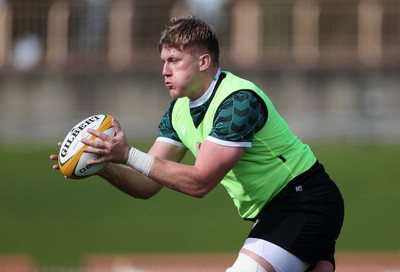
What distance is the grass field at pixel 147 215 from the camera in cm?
1400

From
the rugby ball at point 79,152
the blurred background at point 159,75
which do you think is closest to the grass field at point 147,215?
the blurred background at point 159,75

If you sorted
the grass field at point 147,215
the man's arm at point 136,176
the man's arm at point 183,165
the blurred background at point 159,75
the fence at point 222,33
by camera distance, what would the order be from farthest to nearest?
1. the fence at point 222,33
2. the blurred background at point 159,75
3. the grass field at point 147,215
4. the man's arm at point 136,176
5. the man's arm at point 183,165

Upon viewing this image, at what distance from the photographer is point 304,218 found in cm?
591

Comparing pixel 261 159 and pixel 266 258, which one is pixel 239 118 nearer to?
pixel 261 159

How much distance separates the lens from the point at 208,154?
561 cm

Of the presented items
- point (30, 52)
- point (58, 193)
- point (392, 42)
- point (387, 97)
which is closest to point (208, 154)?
point (58, 193)

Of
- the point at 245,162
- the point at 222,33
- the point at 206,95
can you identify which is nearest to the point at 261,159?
the point at 245,162

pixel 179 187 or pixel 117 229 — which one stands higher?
pixel 179 187

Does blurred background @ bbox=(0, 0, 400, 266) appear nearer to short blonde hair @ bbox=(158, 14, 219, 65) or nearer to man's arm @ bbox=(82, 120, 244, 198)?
short blonde hair @ bbox=(158, 14, 219, 65)

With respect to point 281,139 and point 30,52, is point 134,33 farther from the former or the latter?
point 281,139

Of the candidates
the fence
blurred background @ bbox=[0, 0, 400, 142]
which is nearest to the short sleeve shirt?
blurred background @ bbox=[0, 0, 400, 142]

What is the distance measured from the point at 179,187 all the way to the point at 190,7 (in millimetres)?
16657

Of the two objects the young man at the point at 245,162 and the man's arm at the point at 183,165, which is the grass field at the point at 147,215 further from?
the man's arm at the point at 183,165

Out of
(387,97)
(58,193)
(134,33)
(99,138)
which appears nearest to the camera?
(99,138)
